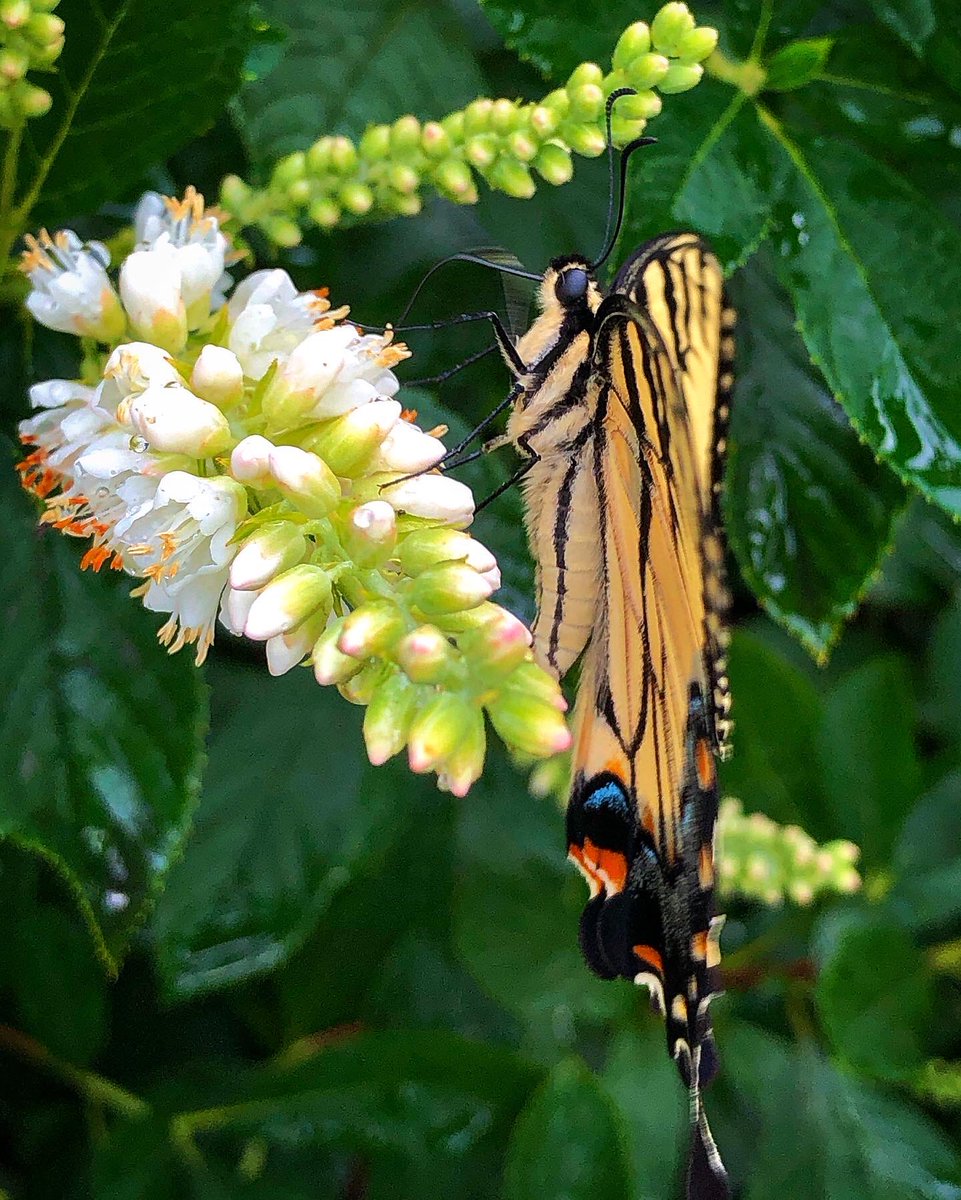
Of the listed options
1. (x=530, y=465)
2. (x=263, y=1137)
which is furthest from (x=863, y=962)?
(x=530, y=465)

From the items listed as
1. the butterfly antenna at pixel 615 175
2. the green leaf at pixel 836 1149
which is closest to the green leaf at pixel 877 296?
the butterfly antenna at pixel 615 175

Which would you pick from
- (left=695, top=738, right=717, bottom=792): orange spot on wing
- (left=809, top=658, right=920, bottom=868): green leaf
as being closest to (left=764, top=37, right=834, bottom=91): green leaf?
(left=695, top=738, right=717, bottom=792): orange spot on wing

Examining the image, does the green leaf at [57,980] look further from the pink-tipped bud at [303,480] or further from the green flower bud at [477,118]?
the green flower bud at [477,118]

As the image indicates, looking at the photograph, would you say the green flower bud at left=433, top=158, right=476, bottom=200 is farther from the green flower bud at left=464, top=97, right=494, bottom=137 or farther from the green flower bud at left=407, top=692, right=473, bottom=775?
the green flower bud at left=407, top=692, right=473, bottom=775

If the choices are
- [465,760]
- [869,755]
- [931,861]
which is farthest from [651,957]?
[931,861]

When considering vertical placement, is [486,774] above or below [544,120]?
below

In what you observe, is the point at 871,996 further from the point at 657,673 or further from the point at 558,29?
the point at 558,29
